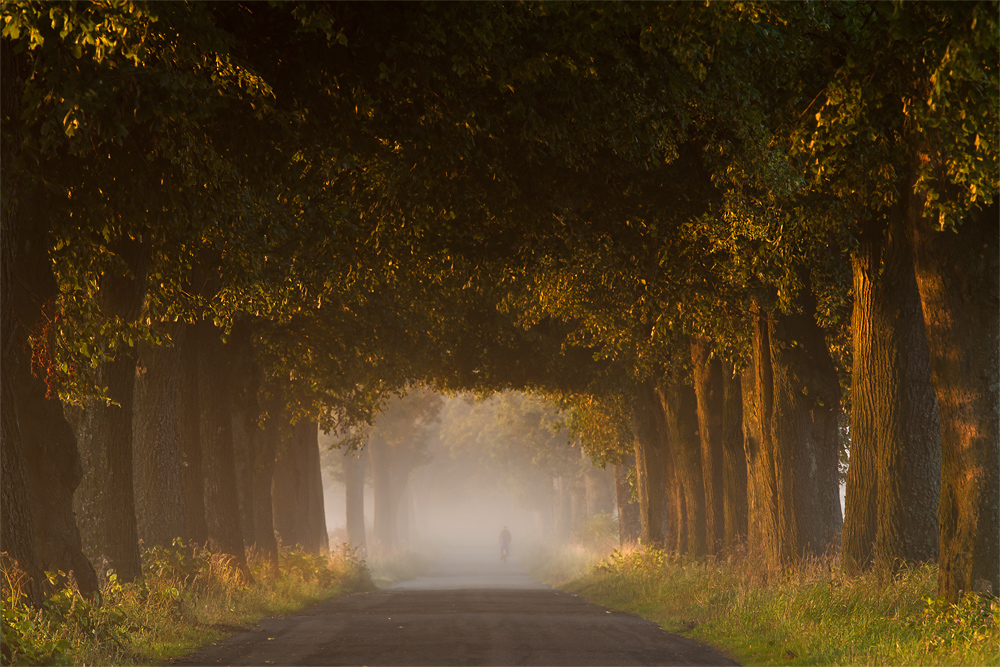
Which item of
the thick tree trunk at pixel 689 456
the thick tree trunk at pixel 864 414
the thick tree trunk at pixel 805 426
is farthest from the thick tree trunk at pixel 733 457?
the thick tree trunk at pixel 864 414

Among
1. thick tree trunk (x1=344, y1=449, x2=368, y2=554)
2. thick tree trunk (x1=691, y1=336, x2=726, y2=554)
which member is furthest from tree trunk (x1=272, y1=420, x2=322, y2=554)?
thick tree trunk (x1=344, y1=449, x2=368, y2=554)

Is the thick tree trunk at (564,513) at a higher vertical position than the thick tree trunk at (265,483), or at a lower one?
lower

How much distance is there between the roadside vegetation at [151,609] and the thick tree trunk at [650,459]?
9.45 m

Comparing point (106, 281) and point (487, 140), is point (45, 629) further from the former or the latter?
point (487, 140)

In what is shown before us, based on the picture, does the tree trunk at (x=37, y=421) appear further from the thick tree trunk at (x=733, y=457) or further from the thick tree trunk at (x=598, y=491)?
the thick tree trunk at (x=598, y=491)

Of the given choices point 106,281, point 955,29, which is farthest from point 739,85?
point 106,281

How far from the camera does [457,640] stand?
12.0 metres

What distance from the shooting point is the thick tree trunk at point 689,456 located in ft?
72.9

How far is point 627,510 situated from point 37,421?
27.2 metres

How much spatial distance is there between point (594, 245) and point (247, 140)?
18.0ft

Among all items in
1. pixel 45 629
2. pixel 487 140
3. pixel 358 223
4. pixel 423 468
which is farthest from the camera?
pixel 423 468

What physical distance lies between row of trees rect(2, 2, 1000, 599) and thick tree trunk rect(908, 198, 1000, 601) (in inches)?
1.1

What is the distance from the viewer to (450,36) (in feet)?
31.1

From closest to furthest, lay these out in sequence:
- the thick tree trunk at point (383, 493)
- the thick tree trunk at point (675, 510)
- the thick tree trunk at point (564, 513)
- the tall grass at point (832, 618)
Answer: the tall grass at point (832, 618) < the thick tree trunk at point (675, 510) < the thick tree trunk at point (383, 493) < the thick tree trunk at point (564, 513)
